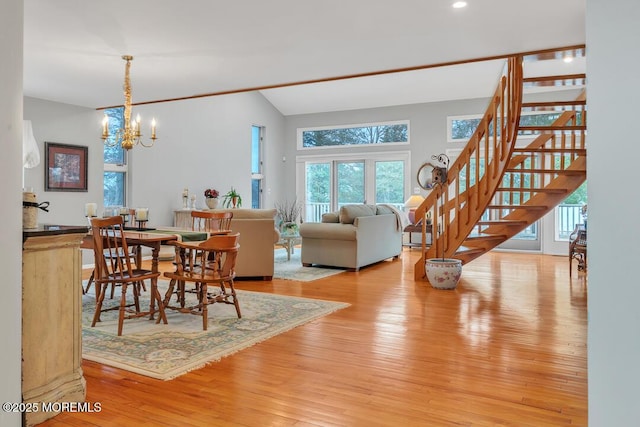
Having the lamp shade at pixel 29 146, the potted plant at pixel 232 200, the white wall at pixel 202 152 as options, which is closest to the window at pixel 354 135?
the white wall at pixel 202 152

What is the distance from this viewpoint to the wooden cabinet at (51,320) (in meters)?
2.10

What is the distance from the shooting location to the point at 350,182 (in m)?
10.8

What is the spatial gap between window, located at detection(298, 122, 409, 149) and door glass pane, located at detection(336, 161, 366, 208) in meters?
0.48

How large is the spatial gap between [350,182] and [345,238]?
4445mm

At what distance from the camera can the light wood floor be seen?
2.16 metres

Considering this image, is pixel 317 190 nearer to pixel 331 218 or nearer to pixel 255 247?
pixel 331 218

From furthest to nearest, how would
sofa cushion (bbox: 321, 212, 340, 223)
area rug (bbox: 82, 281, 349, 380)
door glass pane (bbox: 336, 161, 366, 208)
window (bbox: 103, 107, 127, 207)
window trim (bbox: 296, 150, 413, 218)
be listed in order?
door glass pane (bbox: 336, 161, 366, 208)
window trim (bbox: 296, 150, 413, 218)
window (bbox: 103, 107, 127, 207)
sofa cushion (bbox: 321, 212, 340, 223)
area rug (bbox: 82, 281, 349, 380)

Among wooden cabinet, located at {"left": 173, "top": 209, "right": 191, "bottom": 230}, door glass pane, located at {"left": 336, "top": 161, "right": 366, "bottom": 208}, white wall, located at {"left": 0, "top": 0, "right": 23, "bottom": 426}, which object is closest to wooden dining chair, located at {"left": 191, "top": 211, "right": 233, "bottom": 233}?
wooden cabinet, located at {"left": 173, "top": 209, "right": 191, "bottom": 230}

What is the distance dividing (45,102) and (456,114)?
7.25m

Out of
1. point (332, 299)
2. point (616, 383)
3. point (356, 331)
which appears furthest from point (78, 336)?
point (332, 299)

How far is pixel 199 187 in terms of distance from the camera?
29.7 ft

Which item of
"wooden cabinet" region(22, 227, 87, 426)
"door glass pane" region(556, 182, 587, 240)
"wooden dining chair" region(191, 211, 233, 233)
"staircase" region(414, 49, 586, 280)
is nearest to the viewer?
"wooden cabinet" region(22, 227, 87, 426)

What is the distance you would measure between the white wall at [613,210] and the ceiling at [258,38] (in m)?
2.39

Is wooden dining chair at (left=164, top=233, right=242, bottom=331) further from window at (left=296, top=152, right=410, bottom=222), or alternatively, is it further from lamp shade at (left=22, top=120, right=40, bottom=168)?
window at (left=296, top=152, right=410, bottom=222)
